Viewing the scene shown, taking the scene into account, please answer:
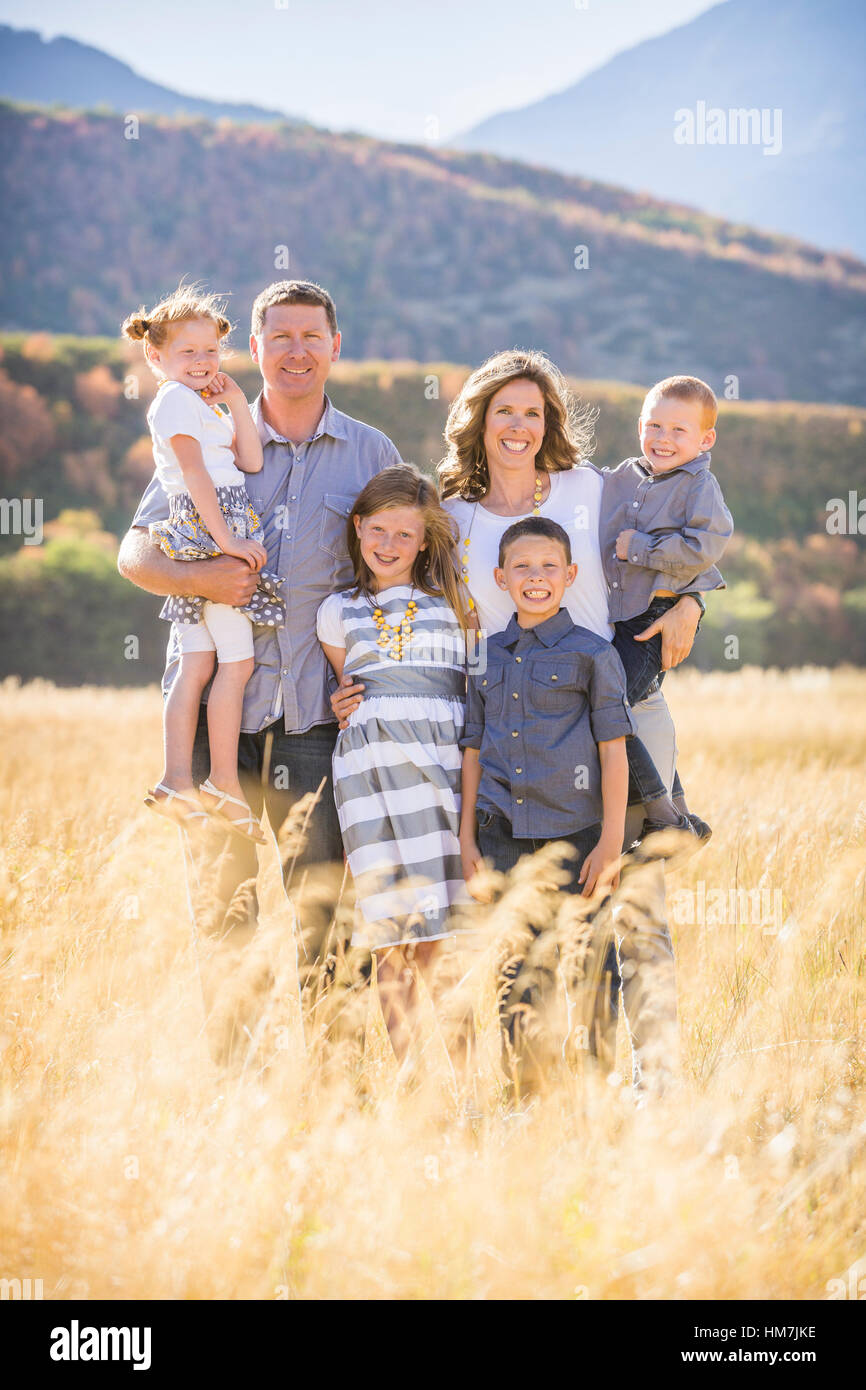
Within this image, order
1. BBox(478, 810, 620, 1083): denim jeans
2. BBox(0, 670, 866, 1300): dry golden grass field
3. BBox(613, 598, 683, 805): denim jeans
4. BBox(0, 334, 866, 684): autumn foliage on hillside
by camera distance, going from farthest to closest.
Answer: BBox(0, 334, 866, 684): autumn foliage on hillside < BBox(613, 598, 683, 805): denim jeans < BBox(478, 810, 620, 1083): denim jeans < BBox(0, 670, 866, 1300): dry golden grass field

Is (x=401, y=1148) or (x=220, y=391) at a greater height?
(x=220, y=391)

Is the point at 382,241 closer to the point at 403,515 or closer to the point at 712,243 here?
the point at 712,243

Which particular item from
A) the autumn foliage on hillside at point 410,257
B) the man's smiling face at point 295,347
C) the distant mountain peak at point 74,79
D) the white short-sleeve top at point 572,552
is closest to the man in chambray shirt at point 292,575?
the man's smiling face at point 295,347

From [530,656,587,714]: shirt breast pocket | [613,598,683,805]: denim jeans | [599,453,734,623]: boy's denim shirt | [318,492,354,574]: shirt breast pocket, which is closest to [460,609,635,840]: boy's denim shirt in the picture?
[530,656,587,714]: shirt breast pocket

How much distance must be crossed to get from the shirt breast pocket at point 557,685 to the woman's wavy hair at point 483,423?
72 cm

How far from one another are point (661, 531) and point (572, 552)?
1.12ft

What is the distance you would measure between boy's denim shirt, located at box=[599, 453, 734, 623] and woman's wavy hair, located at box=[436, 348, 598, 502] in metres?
0.22

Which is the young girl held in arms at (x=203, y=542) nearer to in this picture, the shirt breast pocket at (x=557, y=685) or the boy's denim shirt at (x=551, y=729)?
the boy's denim shirt at (x=551, y=729)

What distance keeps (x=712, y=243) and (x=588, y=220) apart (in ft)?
18.5

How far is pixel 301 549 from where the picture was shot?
3.55 metres

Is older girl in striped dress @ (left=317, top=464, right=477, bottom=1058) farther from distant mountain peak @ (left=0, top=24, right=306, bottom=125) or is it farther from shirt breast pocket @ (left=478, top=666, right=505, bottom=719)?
distant mountain peak @ (left=0, top=24, right=306, bottom=125)

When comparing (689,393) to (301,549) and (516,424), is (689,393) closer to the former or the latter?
(516,424)

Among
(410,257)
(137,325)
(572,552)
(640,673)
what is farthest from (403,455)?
(640,673)

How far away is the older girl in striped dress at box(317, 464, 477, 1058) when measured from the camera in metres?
3.22
